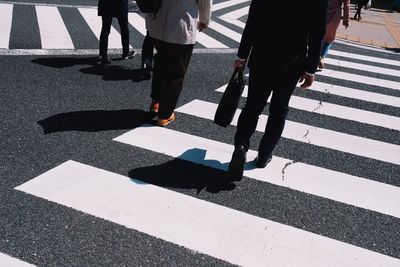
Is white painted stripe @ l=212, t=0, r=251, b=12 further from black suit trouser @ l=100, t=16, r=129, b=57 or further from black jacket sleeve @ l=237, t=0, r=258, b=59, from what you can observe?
black jacket sleeve @ l=237, t=0, r=258, b=59

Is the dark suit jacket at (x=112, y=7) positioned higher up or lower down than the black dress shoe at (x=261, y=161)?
higher up

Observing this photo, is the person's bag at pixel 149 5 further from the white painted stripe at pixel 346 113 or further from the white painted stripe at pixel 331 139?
the white painted stripe at pixel 346 113

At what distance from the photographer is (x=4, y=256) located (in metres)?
2.30

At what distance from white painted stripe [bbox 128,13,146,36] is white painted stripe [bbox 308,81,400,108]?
409 cm

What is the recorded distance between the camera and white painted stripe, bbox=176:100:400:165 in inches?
166

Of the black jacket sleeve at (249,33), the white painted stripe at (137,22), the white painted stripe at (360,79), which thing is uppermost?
the black jacket sleeve at (249,33)

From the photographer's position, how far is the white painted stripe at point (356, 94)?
6020mm

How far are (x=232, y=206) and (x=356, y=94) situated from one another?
3995mm

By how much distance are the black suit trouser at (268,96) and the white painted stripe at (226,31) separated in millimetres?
6278

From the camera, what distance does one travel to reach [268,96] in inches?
130

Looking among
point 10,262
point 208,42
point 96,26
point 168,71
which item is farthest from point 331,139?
point 96,26

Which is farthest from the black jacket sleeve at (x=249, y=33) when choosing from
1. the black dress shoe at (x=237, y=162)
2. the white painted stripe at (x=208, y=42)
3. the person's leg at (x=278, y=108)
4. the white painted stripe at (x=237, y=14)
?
the white painted stripe at (x=237, y=14)

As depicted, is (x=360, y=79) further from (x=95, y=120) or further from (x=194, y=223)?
(x=194, y=223)

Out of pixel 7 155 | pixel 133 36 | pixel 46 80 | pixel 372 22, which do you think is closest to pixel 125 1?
pixel 46 80
